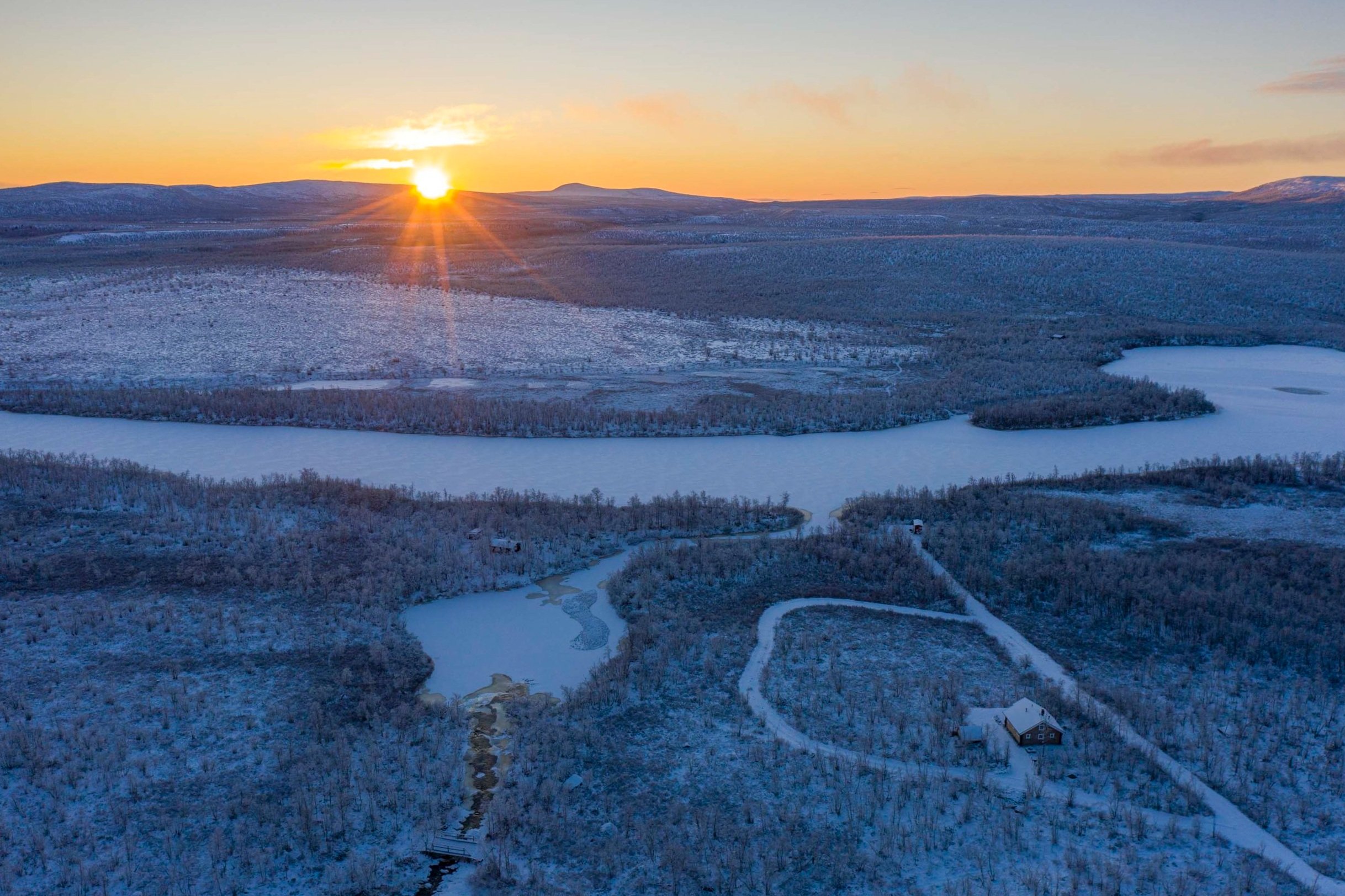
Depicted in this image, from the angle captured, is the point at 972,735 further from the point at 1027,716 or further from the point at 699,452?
the point at 699,452

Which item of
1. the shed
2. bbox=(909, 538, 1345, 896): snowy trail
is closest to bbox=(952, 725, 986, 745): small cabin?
the shed

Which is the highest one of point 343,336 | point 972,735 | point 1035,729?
point 343,336

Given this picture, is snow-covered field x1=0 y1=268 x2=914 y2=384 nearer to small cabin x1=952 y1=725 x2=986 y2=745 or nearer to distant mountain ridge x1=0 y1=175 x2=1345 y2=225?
small cabin x1=952 y1=725 x2=986 y2=745

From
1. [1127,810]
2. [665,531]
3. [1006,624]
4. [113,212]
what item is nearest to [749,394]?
[665,531]

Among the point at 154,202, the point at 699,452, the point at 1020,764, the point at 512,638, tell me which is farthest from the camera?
the point at 154,202

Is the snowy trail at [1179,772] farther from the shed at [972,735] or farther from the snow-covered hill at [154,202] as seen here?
the snow-covered hill at [154,202]

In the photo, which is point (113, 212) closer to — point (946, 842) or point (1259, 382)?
point (1259, 382)

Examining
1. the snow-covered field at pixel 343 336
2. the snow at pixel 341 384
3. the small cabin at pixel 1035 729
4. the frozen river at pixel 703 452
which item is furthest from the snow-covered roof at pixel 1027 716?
the snow-covered field at pixel 343 336

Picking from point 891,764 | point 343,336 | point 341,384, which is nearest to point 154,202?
point 343,336
